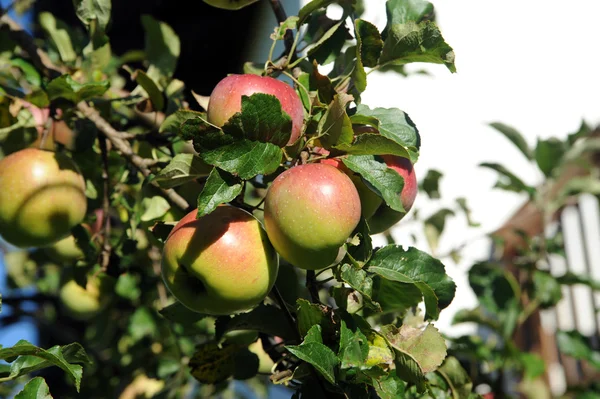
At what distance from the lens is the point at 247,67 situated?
92cm

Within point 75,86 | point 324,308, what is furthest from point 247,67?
point 324,308

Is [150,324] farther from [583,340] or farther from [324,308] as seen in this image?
[583,340]

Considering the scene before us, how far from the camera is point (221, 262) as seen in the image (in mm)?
729

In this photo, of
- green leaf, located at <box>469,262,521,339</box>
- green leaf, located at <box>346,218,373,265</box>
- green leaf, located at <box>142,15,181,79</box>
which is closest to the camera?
green leaf, located at <box>346,218,373,265</box>

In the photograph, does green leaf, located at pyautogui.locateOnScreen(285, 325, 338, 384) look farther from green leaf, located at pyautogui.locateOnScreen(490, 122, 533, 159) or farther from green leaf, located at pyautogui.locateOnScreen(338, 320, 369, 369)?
green leaf, located at pyautogui.locateOnScreen(490, 122, 533, 159)

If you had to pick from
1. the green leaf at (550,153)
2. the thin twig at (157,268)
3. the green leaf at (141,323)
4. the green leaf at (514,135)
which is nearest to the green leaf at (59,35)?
the thin twig at (157,268)

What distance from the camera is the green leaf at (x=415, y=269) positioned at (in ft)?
2.37

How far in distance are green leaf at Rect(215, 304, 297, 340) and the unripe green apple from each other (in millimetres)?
166

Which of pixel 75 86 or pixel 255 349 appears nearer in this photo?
pixel 75 86

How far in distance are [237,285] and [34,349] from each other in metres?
0.22

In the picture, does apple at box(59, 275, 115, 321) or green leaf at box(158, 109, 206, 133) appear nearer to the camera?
green leaf at box(158, 109, 206, 133)

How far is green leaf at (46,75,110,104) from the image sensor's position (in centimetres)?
93

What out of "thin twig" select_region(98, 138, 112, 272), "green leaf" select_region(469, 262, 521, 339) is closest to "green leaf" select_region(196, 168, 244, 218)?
"thin twig" select_region(98, 138, 112, 272)

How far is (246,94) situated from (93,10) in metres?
0.50
